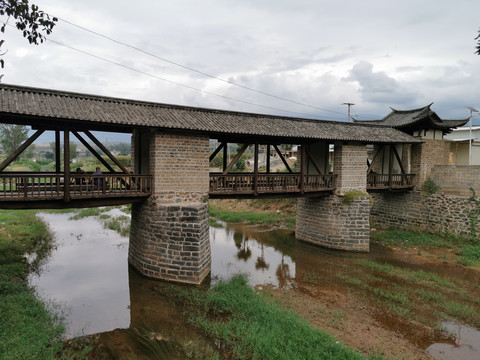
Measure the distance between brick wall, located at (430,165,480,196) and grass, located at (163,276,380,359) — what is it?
11183 mm

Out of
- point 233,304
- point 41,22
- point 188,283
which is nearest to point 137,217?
point 188,283

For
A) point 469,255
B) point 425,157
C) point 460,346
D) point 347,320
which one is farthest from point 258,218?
point 460,346

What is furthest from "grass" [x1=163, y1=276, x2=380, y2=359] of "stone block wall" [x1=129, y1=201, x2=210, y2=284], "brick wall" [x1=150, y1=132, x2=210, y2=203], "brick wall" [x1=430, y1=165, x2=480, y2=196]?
"brick wall" [x1=430, y1=165, x2=480, y2=196]

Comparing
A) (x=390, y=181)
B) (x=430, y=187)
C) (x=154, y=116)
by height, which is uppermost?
(x=154, y=116)

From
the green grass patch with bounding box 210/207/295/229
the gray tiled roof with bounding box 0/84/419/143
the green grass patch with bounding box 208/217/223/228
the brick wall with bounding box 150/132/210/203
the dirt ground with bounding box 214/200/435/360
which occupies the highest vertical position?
the gray tiled roof with bounding box 0/84/419/143

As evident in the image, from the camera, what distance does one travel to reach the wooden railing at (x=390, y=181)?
1451 cm

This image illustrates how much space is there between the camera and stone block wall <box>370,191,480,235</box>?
13.8m

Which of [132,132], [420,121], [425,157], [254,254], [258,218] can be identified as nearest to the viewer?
[132,132]

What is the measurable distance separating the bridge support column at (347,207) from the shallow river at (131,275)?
0.60 metres

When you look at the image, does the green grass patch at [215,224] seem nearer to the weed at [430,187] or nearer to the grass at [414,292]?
the grass at [414,292]

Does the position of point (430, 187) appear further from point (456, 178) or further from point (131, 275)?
point (131, 275)

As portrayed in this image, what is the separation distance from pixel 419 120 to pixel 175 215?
1220cm

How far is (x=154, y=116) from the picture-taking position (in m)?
9.40

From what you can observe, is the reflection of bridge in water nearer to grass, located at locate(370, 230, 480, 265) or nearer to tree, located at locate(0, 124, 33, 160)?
grass, located at locate(370, 230, 480, 265)
